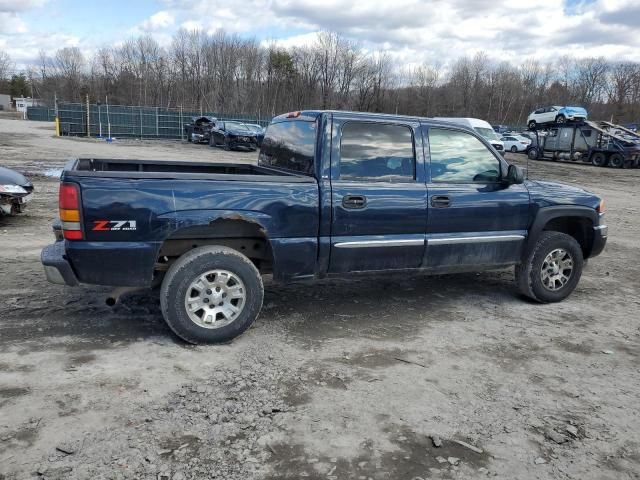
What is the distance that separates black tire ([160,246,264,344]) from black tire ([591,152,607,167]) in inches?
1273

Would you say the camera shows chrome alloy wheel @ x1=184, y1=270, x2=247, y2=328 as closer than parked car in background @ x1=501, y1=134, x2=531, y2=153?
Yes

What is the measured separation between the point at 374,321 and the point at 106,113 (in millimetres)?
37462

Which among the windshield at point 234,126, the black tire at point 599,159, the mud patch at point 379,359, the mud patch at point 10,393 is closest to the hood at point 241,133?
the windshield at point 234,126

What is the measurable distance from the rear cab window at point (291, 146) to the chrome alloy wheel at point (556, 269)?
9.06 ft

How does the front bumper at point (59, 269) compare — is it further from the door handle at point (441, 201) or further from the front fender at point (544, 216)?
the front fender at point (544, 216)

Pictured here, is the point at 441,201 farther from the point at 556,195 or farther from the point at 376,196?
the point at 556,195

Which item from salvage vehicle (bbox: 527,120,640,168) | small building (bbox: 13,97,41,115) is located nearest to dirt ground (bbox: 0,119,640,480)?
salvage vehicle (bbox: 527,120,640,168)

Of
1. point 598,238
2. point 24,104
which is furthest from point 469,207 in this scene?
point 24,104

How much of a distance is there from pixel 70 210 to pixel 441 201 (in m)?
3.14

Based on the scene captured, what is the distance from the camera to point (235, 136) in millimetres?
28641

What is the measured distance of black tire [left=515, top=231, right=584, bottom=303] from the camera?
5516mm

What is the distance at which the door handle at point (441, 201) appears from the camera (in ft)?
16.1

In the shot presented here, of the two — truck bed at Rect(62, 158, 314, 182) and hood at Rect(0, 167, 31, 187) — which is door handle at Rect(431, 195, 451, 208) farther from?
hood at Rect(0, 167, 31, 187)

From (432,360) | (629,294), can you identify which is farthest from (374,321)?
(629,294)
